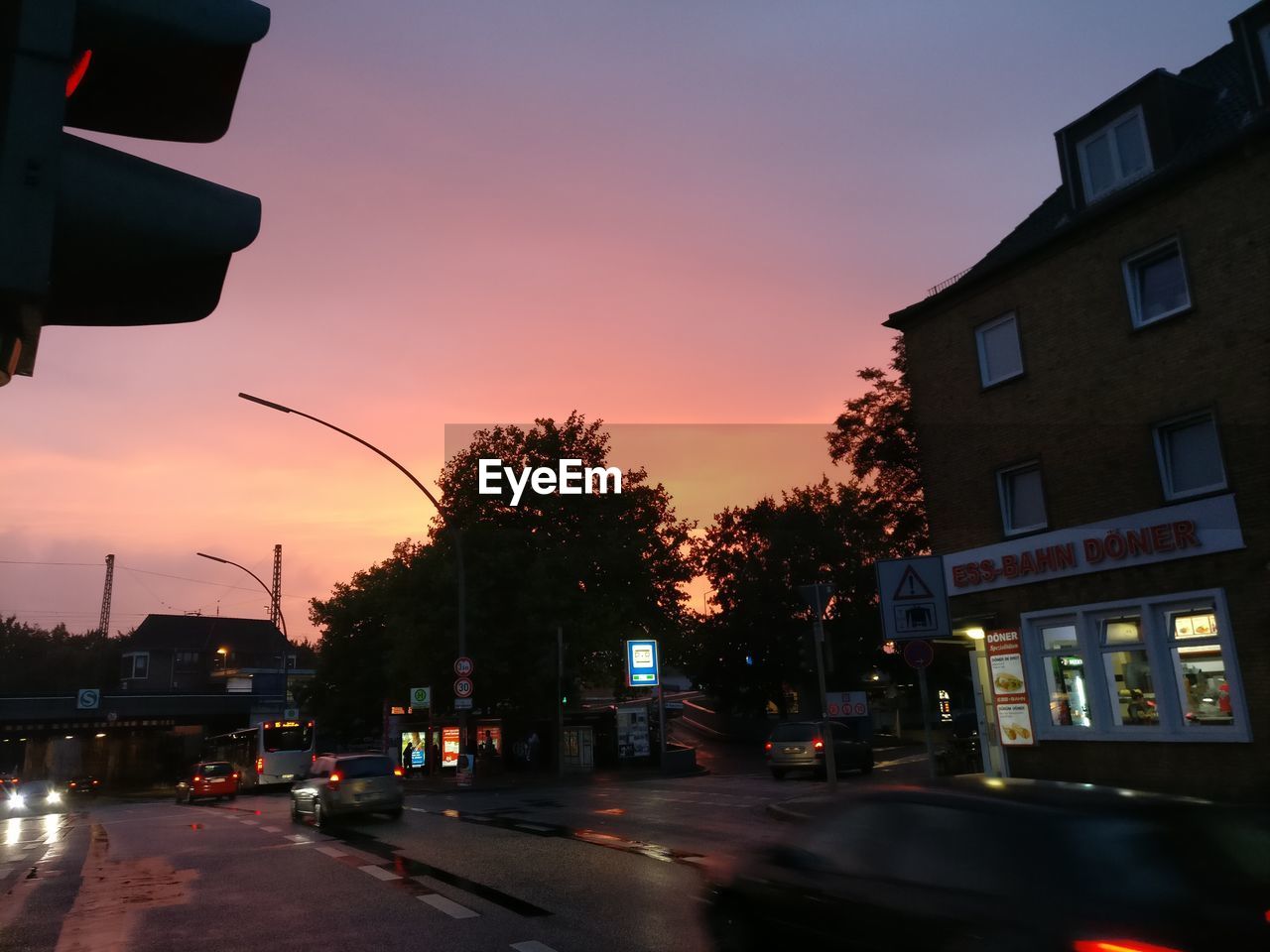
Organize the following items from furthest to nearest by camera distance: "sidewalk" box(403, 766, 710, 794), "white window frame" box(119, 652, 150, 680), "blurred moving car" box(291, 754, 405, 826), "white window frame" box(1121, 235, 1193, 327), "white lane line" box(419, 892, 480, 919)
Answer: "white window frame" box(119, 652, 150, 680) < "sidewalk" box(403, 766, 710, 794) < "blurred moving car" box(291, 754, 405, 826) < "white window frame" box(1121, 235, 1193, 327) < "white lane line" box(419, 892, 480, 919)

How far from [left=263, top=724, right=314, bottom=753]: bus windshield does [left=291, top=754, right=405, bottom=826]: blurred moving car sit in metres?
23.1

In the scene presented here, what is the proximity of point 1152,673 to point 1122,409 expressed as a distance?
4.60 m

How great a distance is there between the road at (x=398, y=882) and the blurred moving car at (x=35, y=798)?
27.7 m

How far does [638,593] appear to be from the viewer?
44.6m

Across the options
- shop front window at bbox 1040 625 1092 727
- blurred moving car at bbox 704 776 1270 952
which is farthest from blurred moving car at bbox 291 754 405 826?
blurred moving car at bbox 704 776 1270 952

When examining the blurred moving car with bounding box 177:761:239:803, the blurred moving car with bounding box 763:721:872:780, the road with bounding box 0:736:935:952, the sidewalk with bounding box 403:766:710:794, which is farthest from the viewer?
the blurred moving car with bounding box 177:761:239:803

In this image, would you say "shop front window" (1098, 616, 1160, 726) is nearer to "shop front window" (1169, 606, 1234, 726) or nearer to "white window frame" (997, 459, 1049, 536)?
"shop front window" (1169, 606, 1234, 726)

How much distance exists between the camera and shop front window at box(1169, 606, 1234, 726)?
16.1m

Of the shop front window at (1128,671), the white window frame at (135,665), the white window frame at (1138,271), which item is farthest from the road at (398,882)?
the white window frame at (135,665)

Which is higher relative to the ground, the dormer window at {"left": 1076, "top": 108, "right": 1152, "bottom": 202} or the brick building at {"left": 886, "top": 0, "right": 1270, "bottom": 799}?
the dormer window at {"left": 1076, "top": 108, "right": 1152, "bottom": 202}

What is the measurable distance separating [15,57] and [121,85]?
1.39 feet

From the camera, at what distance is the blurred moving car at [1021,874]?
152 inches

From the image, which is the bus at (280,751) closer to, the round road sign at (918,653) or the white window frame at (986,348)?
the round road sign at (918,653)

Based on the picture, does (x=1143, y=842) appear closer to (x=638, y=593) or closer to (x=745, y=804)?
(x=745, y=804)
